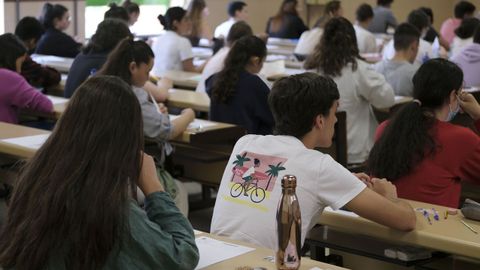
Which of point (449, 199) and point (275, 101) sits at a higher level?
point (275, 101)

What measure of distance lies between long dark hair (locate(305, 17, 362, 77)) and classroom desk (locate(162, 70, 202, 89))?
75.5 inches

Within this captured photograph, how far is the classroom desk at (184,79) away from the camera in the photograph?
7.36m

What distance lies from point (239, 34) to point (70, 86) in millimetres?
1345

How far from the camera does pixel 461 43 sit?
9.19 meters

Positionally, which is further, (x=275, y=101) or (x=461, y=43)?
(x=461, y=43)

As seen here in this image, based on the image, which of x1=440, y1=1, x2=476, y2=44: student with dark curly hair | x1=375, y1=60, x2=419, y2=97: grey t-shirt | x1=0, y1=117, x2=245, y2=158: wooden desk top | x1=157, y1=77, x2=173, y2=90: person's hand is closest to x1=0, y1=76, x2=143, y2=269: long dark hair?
x1=0, y1=117, x2=245, y2=158: wooden desk top

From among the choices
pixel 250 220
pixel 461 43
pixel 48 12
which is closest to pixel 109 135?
pixel 250 220

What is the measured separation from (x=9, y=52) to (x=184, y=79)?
2.18 m

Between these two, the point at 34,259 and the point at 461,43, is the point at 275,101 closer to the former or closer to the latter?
the point at 34,259

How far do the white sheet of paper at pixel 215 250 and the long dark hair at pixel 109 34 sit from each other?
2.89 m

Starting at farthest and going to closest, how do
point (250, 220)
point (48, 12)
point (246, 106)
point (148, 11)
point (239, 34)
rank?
point (148, 11) < point (48, 12) < point (239, 34) < point (246, 106) < point (250, 220)

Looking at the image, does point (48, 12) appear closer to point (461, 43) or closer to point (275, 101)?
point (461, 43)

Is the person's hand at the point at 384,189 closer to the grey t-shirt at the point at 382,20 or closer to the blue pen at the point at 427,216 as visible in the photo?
the blue pen at the point at 427,216

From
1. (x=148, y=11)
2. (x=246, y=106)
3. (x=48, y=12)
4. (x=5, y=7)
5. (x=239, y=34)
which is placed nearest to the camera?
(x=246, y=106)
